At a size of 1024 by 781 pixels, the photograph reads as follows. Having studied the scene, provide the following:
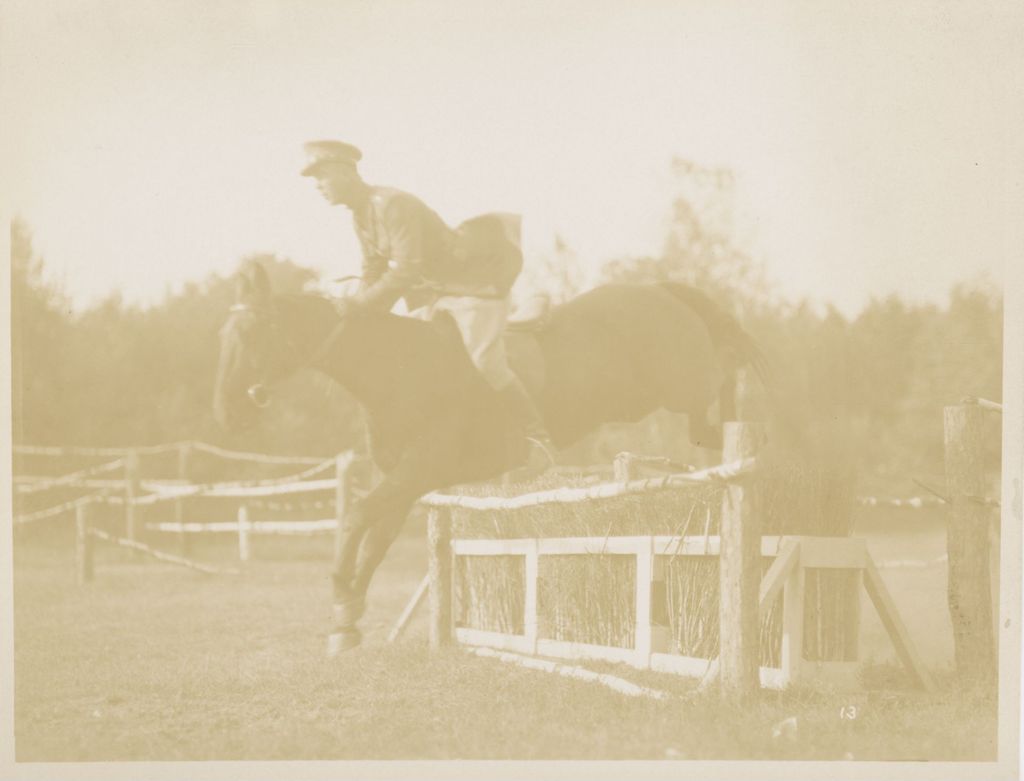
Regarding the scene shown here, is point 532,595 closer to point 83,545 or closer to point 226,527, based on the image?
point 226,527

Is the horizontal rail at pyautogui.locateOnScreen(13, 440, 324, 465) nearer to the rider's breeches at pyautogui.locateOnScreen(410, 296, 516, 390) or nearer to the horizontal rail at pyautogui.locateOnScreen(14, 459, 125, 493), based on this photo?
the horizontal rail at pyautogui.locateOnScreen(14, 459, 125, 493)

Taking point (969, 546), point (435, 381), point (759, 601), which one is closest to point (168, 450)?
point (435, 381)

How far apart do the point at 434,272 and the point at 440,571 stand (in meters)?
1.42

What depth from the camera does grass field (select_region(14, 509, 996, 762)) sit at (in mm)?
3781

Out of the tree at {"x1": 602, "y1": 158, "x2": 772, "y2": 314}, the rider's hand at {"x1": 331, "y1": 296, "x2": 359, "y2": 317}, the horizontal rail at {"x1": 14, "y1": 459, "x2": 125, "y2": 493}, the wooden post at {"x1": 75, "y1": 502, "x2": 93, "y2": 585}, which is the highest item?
the tree at {"x1": 602, "y1": 158, "x2": 772, "y2": 314}

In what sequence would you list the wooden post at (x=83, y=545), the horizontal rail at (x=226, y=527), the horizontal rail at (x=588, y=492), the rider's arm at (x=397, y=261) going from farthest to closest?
the horizontal rail at (x=226, y=527) → the wooden post at (x=83, y=545) → the rider's arm at (x=397, y=261) → the horizontal rail at (x=588, y=492)

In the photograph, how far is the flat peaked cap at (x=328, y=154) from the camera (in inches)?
168

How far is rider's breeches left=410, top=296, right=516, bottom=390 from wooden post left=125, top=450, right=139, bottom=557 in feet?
4.11

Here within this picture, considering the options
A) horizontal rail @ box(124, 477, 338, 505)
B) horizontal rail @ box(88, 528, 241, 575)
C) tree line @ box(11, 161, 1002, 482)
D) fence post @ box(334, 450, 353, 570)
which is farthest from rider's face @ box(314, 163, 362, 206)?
horizontal rail @ box(88, 528, 241, 575)

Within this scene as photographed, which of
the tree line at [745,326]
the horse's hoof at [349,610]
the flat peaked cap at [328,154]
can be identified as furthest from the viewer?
the tree line at [745,326]

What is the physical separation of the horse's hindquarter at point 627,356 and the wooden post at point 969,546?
869 millimetres

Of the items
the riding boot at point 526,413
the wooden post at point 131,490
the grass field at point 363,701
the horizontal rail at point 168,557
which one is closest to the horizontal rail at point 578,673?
the grass field at point 363,701

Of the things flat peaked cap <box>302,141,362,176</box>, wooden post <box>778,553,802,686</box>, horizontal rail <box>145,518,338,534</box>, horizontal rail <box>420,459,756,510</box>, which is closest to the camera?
horizontal rail <box>420,459,756,510</box>

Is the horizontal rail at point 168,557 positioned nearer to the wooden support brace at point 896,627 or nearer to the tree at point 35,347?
the tree at point 35,347
